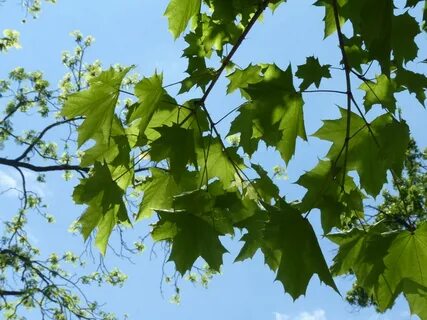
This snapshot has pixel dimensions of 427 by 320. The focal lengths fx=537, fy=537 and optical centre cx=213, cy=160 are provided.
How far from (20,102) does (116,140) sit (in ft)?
34.3

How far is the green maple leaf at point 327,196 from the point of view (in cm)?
173

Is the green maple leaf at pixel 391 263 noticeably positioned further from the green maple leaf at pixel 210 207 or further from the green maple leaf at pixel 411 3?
the green maple leaf at pixel 411 3

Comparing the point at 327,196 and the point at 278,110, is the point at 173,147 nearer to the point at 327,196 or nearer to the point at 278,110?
the point at 278,110

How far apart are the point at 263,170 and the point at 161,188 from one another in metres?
0.39

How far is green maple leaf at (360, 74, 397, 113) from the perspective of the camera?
192cm

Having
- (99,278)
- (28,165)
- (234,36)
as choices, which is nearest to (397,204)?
(99,278)

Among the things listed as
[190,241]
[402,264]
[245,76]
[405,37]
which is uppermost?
[245,76]

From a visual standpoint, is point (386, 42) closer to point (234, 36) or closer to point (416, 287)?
point (416, 287)

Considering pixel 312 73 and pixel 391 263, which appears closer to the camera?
pixel 391 263

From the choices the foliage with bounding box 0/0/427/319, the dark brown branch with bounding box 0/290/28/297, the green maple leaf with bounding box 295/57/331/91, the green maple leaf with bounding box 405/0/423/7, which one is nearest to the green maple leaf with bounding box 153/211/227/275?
the foliage with bounding box 0/0/427/319

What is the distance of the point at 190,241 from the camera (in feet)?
5.28

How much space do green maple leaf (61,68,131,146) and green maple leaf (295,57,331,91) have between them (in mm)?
625

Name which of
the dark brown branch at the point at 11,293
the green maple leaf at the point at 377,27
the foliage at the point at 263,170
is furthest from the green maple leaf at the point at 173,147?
the dark brown branch at the point at 11,293

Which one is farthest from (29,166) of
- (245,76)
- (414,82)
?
(414,82)
